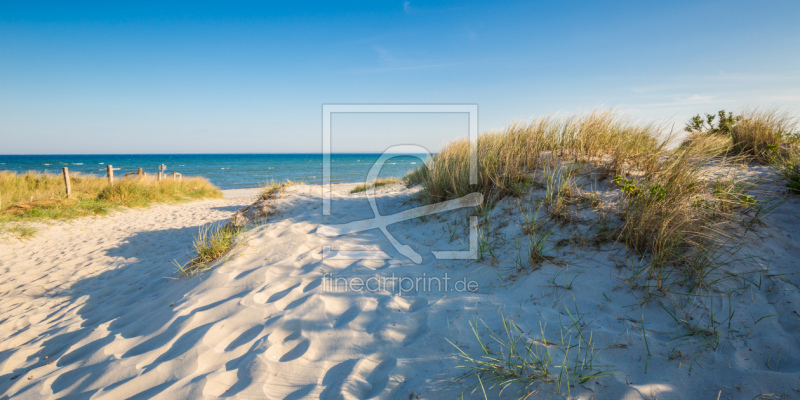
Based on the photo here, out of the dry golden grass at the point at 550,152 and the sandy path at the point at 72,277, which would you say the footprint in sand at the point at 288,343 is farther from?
the dry golden grass at the point at 550,152

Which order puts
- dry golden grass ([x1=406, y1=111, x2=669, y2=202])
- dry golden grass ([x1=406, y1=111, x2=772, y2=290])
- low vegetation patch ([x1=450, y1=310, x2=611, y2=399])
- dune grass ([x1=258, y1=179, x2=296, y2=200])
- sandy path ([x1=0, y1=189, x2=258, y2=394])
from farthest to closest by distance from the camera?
dune grass ([x1=258, y1=179, x2=296, y2=200])
dry golden grass ([x1=406, y1=111, x2=669, y2=202])
sandy path ([x1=0, y1=189, x2=258, y2=394])
dry golden grass ([x1=406, y1=111, x2=772, y2=290])
low vegetation patch ([x1=450, y1=310, x2=611, y2=399])

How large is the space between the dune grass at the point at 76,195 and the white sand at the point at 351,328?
5454 millimetres

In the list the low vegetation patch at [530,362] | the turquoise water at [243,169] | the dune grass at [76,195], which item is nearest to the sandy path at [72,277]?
the dune grass at [76,195]

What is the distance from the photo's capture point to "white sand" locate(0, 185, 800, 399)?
5.93 feet

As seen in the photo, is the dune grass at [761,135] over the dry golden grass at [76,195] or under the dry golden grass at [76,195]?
over

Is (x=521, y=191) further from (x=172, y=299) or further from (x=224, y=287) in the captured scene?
(x=172, y=299)

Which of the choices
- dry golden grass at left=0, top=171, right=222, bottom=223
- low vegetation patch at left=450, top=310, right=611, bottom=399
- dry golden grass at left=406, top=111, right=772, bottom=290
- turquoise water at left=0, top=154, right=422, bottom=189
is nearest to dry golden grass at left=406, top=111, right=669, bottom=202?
dry golden grass at left=406, top=111, right=772, bottom=290

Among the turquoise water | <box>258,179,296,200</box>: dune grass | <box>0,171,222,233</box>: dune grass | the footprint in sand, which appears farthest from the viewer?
the turquoise water

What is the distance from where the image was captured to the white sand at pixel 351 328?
1809mm

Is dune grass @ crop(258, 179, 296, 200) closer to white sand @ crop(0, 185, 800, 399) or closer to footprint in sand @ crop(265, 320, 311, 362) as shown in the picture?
white sand @ crop(0, 185, 800, 399)

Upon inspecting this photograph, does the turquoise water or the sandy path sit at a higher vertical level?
the turquoise water

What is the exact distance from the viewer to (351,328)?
95.0 inches

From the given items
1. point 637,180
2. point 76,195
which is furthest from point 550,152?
point 76,195

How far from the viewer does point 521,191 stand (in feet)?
13.5
